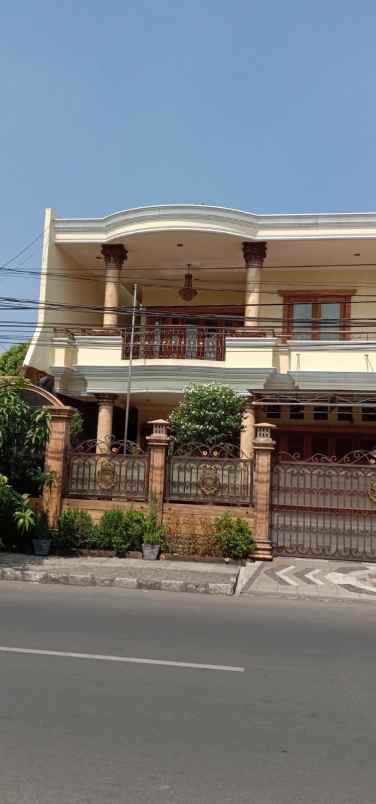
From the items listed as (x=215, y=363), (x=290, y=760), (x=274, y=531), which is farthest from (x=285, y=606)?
(x=215, y=363)

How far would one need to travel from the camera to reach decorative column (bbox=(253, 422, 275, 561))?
39.2 feet

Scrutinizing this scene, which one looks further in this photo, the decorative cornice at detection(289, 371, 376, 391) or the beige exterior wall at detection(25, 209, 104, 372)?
the beige exterior wall at detection(25, 209, 104, 372)

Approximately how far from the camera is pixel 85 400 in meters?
21.1

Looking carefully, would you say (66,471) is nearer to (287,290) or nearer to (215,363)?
(215,363)

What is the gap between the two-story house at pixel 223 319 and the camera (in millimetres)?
18625

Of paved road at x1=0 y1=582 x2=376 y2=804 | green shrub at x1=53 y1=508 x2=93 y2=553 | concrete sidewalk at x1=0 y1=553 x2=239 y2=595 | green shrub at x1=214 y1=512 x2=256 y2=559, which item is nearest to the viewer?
paved road at x1=0 y1=582 x2=376 y2=804

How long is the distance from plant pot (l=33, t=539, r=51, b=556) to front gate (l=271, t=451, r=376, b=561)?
13.7 feet

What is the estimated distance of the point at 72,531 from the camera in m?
12.3

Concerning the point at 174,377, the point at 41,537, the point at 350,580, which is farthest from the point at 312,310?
the point at 41,537

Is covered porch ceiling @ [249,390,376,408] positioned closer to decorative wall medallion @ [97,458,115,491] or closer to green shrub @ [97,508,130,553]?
decorative wall medallion @ [97,458,115,491]

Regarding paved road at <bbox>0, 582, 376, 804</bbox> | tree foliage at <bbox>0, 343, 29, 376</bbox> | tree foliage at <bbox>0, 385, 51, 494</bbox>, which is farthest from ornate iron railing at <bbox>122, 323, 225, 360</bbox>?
paved road at <bbox>0, 582, 376, 804</bbox>

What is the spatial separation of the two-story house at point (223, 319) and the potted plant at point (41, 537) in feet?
22.2

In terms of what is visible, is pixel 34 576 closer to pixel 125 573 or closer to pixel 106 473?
pixel 125 573

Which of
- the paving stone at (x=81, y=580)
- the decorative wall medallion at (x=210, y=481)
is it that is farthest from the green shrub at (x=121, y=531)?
the paving stone at (x=81, y=580)
